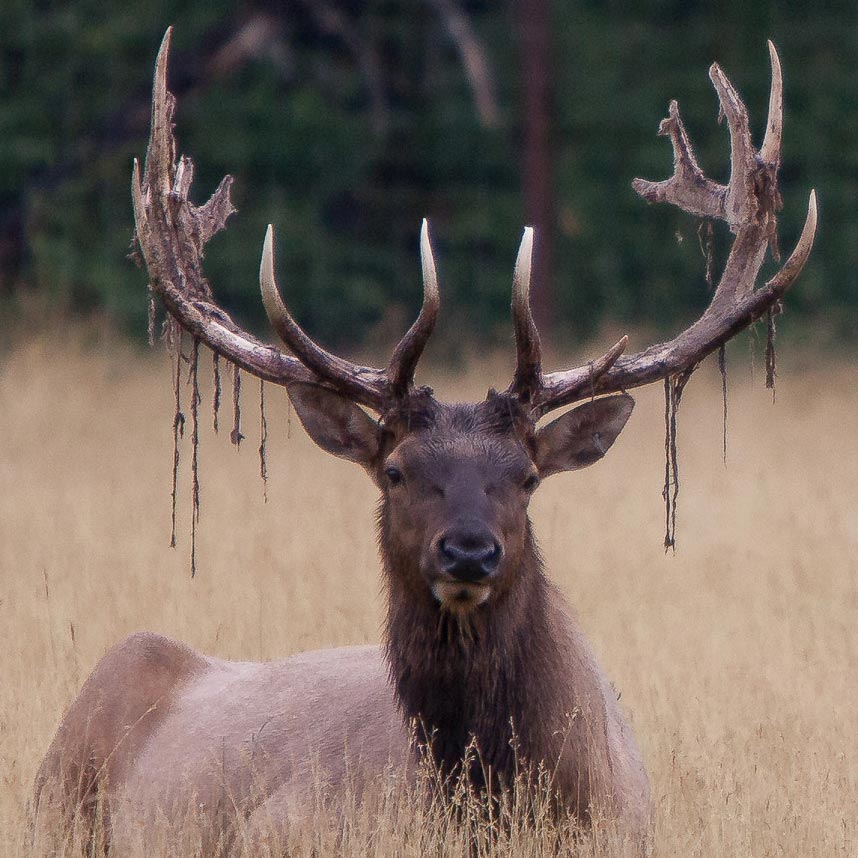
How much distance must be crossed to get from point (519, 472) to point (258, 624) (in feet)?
8.91

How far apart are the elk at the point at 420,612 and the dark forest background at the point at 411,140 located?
13643mm

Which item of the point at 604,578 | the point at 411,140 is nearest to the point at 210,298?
the point at 604,578

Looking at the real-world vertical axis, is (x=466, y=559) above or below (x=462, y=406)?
below

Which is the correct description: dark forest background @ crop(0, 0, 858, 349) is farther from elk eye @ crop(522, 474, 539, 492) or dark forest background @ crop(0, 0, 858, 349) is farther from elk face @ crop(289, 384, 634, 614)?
elk eye @ crop(522, 474, 539, 492)

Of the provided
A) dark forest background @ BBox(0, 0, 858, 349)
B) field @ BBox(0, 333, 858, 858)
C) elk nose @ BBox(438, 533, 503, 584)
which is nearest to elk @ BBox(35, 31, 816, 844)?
elk nose @ BBox(438, 533, 503, 584)

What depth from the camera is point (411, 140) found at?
69.8 ft

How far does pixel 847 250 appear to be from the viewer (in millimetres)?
20922

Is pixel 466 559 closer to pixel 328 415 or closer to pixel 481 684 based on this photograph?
pixel 481 684

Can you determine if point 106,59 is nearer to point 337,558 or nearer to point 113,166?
point 113,166

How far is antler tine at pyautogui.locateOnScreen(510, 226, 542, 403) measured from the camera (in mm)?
4859

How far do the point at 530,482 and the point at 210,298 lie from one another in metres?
1.33

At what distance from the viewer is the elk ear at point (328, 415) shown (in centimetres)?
521

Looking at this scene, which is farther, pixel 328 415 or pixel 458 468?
pixel 328 415

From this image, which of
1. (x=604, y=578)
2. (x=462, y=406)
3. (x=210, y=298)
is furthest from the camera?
(x=604, y=578)
